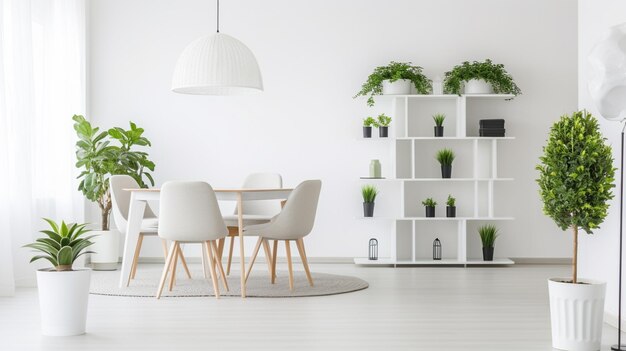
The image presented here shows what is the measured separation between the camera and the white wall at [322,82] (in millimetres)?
7703

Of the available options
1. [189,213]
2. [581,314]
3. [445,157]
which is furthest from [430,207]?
[581,314]

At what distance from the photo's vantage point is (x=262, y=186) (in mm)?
6906

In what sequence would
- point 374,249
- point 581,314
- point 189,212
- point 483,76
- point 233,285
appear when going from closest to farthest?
point 581,314 < point 189,212 < point 233,285 < point 483,76 < point 374,249

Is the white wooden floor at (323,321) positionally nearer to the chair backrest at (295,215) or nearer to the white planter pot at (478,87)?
the chair backrest at (295,215)

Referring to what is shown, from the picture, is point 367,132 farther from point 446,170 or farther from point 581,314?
point 581,314

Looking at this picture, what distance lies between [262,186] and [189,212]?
1688 millimetres

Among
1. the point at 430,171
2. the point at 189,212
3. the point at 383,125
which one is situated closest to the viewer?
the point at 189,212

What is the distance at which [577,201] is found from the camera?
3.85 meters

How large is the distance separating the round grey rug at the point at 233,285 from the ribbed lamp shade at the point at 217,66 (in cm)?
146

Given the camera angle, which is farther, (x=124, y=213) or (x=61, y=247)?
(x=124, y=213)

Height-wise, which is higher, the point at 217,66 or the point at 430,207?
the point at 217,66

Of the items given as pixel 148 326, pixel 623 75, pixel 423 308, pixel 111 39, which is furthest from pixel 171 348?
pixel 111 39

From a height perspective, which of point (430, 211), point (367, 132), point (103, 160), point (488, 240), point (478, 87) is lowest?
point (488, 240)

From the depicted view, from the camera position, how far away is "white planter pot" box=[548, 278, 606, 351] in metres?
3.73
